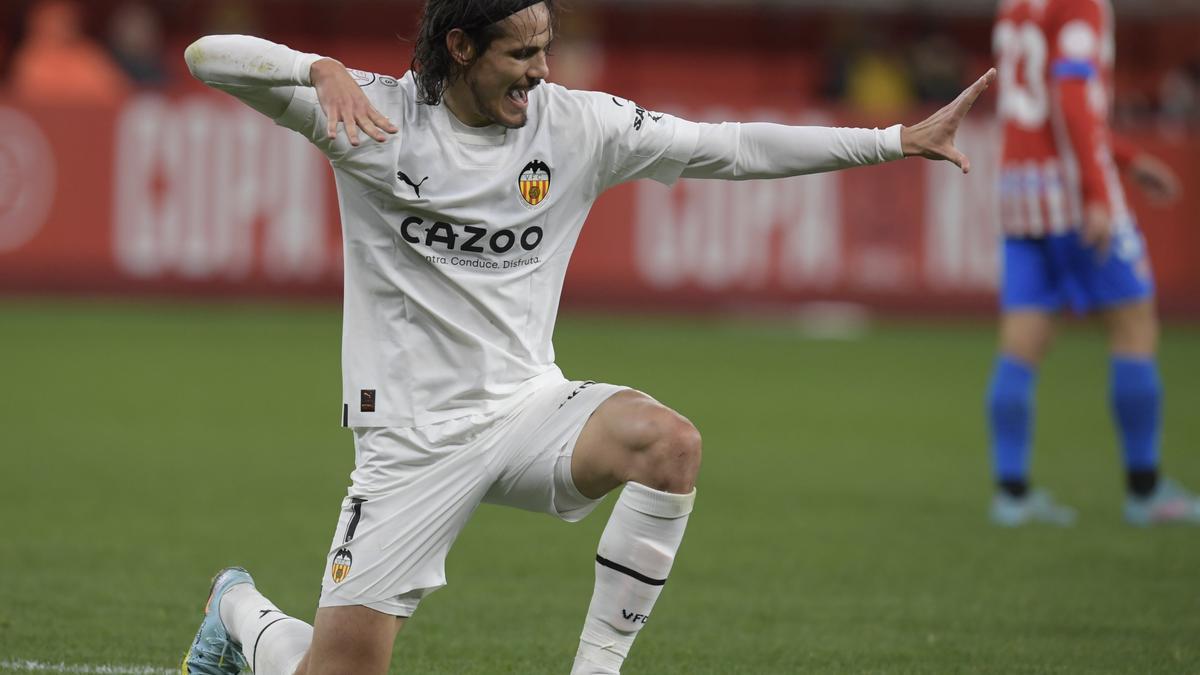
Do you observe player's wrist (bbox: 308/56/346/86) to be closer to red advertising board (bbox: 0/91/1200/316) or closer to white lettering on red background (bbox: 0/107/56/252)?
red advertising board (bbox: 0/91/1200/316)

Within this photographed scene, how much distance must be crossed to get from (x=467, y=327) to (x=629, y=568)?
0.74 metres

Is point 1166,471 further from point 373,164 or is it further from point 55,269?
point 55,269

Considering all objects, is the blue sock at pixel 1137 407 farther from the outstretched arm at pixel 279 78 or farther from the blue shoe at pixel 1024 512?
the outstretched arm at pixel 279 78

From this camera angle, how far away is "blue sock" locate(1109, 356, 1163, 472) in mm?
7801

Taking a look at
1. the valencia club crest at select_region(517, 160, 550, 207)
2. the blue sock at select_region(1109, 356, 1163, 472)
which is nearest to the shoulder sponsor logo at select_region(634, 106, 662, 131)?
the valencia club crest at select_region(517, 160, 550, 207)

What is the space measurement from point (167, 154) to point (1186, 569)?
1149 centimetres

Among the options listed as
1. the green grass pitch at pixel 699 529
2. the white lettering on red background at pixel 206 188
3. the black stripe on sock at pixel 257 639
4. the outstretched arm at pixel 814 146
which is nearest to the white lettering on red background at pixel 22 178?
the white lettering on red background at pixel 206 188

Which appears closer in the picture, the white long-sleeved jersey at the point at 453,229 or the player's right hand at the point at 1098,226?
the white long-sleeved jersey at the point at 453,229

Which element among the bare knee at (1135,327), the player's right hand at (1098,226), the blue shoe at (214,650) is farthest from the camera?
the bare knee at (1135,327)

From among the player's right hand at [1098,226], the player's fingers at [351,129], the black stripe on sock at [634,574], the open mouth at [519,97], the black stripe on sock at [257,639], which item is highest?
the open mouth at [519,97]

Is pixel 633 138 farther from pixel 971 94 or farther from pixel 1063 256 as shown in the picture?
pixel 1063 256

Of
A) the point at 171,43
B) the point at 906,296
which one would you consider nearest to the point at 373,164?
the point at 906,296

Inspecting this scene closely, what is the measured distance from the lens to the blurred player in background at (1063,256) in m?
7.69

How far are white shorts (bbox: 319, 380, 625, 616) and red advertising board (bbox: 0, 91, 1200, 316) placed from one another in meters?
12.0
